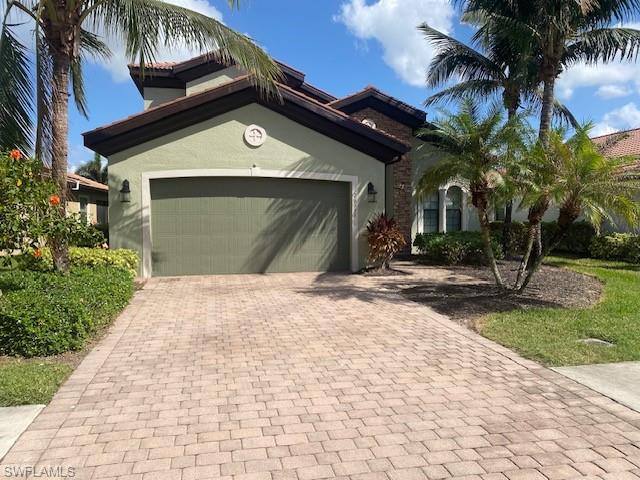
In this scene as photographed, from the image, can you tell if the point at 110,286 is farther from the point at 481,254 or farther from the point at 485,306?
the point at 481,254

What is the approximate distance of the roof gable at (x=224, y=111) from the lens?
441 inches

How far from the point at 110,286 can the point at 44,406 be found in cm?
357

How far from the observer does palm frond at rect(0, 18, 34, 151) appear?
8594mm

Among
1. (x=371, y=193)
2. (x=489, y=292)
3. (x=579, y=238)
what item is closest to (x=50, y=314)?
(x=489, y=292)

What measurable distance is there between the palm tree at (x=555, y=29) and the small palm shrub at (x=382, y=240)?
177 inches

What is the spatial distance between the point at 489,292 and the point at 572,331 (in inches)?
118

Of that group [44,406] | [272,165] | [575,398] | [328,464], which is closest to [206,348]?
[44,406]

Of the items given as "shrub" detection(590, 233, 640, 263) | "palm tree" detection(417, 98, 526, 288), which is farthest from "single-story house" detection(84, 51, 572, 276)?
"shrub" detection(590, 233, 640, 263)

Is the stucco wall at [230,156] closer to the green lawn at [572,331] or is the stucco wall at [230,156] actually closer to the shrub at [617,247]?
the green lawn at [572,331]

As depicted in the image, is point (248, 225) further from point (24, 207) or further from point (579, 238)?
point (579, 238)

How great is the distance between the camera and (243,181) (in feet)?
39.9

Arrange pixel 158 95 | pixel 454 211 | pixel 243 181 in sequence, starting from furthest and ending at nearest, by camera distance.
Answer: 1. pixel 454 211
2. pixel 158 95
3. pixel 243 181

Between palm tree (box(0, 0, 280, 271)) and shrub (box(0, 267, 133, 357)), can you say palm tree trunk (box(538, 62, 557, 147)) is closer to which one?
palm tree (box(0, 0, 280, 271))

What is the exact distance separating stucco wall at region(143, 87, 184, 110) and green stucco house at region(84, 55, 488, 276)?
4170 millimetres
